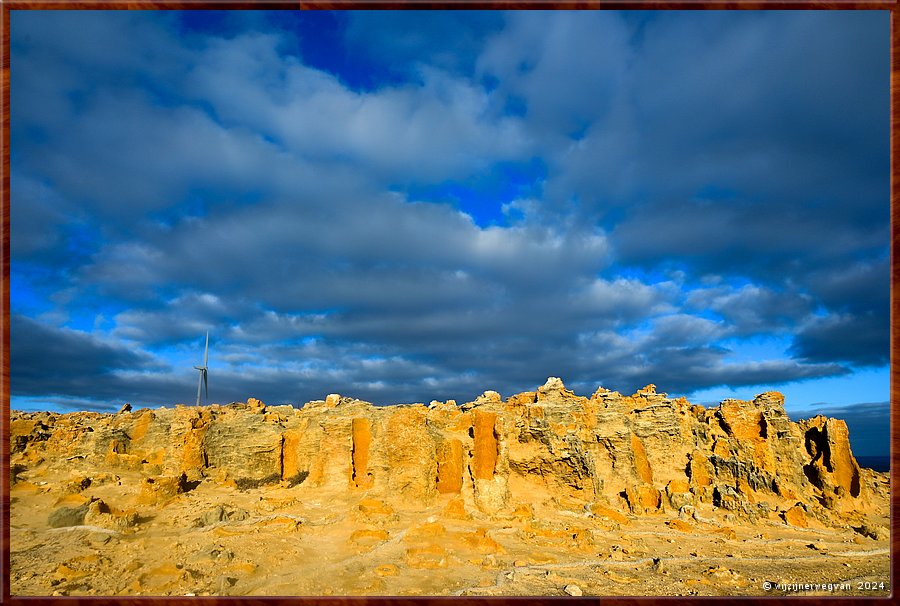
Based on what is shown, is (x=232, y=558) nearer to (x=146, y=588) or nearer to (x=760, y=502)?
(x=146, y=588)

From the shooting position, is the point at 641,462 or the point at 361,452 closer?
the point at 361,452

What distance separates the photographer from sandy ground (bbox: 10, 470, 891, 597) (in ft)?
48.6

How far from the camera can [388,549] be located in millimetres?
18859

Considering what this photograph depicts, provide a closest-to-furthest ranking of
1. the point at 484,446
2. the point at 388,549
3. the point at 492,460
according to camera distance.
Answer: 1. the point at 388,549
2. the point at 492,460
3. the point at 484,446

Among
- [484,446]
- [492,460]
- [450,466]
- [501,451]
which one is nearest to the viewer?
[450,466]

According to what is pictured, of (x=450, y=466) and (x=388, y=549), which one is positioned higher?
(x=450, y=466)

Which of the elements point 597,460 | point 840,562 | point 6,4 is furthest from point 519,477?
point 6,4

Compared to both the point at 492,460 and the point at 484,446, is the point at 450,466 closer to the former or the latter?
the point at 484,446

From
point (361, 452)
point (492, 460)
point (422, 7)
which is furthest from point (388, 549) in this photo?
point (422, 7)

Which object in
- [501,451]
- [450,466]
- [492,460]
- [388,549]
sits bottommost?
[388,549]

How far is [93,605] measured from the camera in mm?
7727

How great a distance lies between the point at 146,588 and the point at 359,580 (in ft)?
20.6

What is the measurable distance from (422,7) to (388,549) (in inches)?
723

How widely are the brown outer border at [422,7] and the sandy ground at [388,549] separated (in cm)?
545
